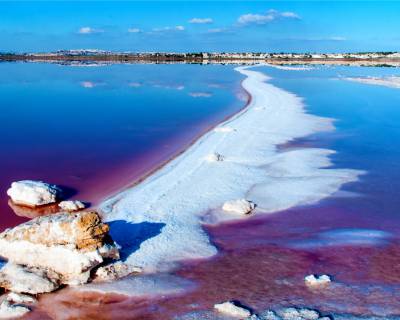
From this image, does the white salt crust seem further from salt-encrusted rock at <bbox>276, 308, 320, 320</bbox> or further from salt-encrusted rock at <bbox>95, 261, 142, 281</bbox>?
salt-encrusted rock at <bbox>276, 308, 320, 320</bbox>

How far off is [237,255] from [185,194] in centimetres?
351

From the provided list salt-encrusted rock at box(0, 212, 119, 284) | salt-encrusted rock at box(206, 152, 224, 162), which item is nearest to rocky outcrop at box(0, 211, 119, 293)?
salt-encrusted rock at box(0, 212, 119, 284)

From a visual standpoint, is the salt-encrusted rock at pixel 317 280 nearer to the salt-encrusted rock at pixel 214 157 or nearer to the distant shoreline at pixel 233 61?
the salt-encrusted rock at pixel 214 157

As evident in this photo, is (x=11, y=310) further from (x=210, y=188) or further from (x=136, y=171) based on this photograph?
(x=136, y=171)

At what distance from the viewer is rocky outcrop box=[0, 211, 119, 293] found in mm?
8273

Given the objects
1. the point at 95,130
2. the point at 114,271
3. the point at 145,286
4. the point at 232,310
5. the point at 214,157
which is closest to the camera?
the point at 232,310

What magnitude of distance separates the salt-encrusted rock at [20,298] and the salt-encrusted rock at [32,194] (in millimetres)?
5015

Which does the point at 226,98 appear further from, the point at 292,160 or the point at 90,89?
the point at 292,160

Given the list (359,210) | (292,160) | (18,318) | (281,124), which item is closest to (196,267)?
(18,318)

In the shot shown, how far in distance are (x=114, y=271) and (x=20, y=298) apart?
5.24ft

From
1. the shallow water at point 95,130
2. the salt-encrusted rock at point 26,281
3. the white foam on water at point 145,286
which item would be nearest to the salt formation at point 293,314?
the white foam on water at point 145,286

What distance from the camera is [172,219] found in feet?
36.5

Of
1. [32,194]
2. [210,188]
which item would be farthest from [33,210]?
[210,188]

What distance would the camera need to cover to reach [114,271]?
28.2 feet
